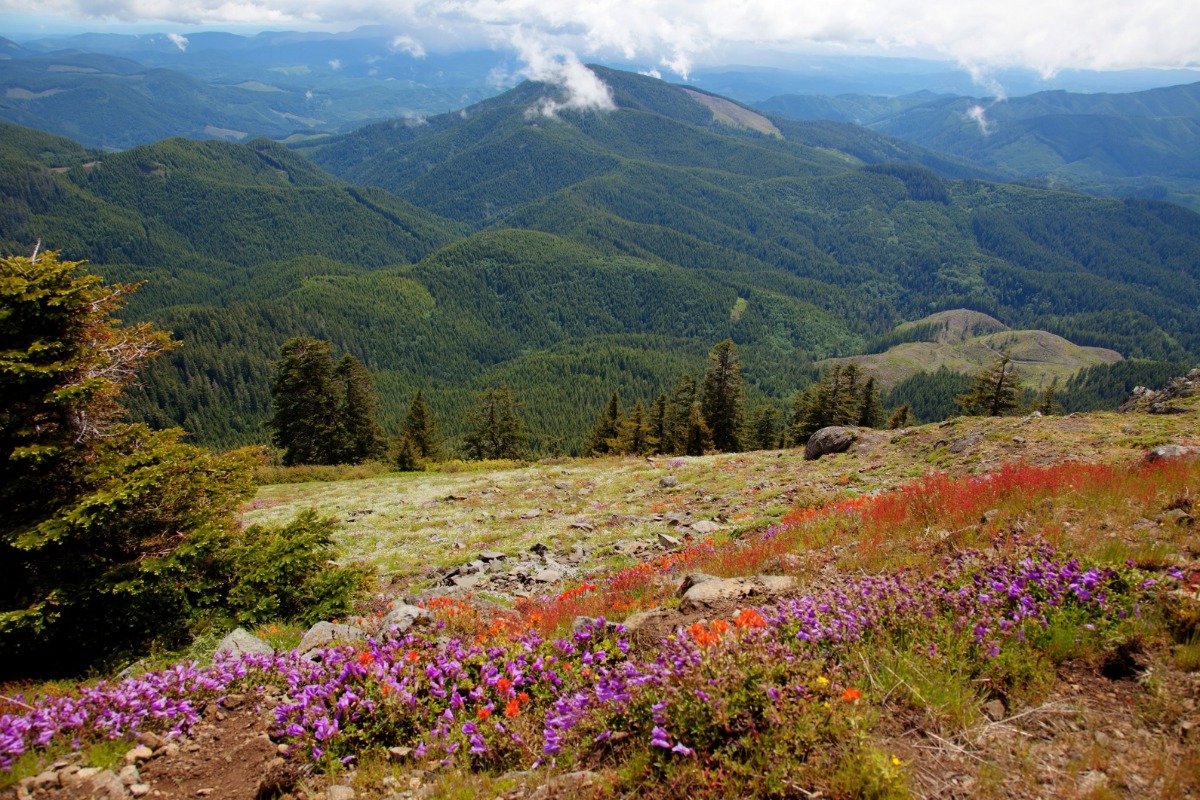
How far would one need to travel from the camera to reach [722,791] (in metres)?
3.94

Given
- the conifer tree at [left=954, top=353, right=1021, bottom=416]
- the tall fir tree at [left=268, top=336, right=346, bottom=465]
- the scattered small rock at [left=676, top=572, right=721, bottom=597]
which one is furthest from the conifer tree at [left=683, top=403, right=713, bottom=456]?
the scattered small rock at [left=676, top=572, right=721, bottom=597]

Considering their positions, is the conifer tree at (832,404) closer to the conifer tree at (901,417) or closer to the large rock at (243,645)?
the conifer tree at (901,417)

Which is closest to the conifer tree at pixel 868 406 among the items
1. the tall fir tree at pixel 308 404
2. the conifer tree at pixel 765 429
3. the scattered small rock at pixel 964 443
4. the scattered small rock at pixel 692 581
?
the conifer tree at pixel 765 429

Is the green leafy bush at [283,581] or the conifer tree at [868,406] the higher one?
the green leafy bush at [283,581]


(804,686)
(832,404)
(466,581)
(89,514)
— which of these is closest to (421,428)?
(832,404)

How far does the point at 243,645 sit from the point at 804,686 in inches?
328

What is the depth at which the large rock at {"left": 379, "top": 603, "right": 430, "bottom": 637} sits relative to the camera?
7.67 metres

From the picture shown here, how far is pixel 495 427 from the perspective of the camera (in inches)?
2357

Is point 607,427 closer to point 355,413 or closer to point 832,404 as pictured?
point 832,404

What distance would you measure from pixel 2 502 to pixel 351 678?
888 centimetres

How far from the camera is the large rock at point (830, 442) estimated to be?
84.4ft

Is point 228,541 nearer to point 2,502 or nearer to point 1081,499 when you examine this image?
point 2,502

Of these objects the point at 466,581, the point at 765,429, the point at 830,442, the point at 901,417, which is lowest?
the point at 765,429

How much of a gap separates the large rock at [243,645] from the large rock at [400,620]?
5.15 feet
